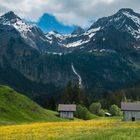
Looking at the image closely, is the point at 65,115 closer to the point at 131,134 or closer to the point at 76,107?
the point at 76,107

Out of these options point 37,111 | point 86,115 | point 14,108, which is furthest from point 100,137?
point 86,115

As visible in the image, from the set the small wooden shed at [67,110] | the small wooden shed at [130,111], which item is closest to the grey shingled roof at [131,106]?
the small wooden shed at [130,111]

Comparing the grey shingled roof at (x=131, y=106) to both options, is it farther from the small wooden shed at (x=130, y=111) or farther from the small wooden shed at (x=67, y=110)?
the small wooden shed at (x=67, y=110)

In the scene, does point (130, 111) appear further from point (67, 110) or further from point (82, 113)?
point (82, 113)

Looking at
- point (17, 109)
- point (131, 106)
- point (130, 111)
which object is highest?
point (131, 106)

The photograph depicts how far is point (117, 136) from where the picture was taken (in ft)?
137

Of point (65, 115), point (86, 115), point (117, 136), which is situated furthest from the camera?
point (86, 115)

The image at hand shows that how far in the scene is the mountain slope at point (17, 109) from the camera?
106 meters

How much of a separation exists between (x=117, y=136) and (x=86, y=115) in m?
132

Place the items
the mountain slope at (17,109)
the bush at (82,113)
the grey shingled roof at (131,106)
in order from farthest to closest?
the bush at (82,113), the grey shingled roof at (131,106), the mountain slope at (17,109)

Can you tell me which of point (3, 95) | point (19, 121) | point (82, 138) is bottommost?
point (82, 138)

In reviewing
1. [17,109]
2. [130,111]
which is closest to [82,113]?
[130,111]

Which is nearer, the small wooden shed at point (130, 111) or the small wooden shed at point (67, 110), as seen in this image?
the small wooden shed at point (130, 111)

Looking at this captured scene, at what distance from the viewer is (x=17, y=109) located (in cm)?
11369
